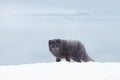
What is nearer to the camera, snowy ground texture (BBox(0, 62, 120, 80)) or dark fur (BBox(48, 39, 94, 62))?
snowy ground texture (BBox(0, 62, 120, 80))

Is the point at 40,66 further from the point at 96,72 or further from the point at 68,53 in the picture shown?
the point at 68,53

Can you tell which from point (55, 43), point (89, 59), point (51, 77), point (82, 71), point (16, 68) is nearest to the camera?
point (51, 77)

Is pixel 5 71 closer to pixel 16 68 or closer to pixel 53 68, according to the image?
pixel 16 68

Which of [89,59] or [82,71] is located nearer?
[82,71]

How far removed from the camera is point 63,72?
1297 cm

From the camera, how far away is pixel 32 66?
46.8 ft

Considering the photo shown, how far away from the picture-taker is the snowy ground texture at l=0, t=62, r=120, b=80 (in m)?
12.3

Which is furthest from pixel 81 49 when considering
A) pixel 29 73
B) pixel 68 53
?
pixel 29 73

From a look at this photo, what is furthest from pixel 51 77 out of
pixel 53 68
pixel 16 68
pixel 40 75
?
pixel 16 68

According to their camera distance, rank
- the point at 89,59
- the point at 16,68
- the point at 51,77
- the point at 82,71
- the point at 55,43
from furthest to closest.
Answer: the point at 89,59 → the point at 55,43 → the point at 16,68 → the point at 82,71 → the point at 51,77

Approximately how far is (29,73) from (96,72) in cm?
206

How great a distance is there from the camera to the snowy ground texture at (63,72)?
485 inches

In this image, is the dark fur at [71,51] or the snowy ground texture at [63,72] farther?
the dark fur at [71,51]

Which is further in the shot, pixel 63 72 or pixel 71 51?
pixel 71 51
